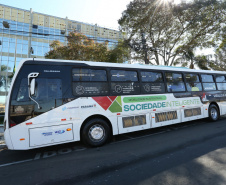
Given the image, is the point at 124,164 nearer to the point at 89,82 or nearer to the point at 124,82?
the point at 89,82

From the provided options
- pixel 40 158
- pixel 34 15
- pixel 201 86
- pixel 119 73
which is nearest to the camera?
pixel 40 158

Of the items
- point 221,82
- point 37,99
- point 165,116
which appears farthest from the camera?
point 221,82

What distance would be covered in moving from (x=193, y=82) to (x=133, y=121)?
4.79m

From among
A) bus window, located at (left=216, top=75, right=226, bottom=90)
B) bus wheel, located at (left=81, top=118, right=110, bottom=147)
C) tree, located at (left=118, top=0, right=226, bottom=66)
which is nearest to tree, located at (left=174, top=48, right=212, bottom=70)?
tree, located at (left=118, top=0, right=226, bottom=66)

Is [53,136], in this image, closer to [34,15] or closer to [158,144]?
[158,144]

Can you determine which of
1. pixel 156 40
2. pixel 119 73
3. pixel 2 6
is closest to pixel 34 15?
pixel 2 6

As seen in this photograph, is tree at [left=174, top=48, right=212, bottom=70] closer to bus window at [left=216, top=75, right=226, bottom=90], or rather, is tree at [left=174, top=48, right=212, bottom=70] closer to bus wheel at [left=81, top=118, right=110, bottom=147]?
bus window at [left=216, top=75, right=226, bottom=90]

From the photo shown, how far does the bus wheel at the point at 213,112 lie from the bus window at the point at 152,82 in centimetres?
434

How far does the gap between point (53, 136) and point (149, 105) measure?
4.11 meters

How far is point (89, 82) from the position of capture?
548 cm

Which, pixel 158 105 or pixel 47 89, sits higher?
pixel 47 89

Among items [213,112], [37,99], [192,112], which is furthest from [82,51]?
[213,112]

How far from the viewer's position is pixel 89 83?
5.47 metres

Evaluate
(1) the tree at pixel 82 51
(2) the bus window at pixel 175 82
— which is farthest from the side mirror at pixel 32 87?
(1) the tree at pixel 82 51
